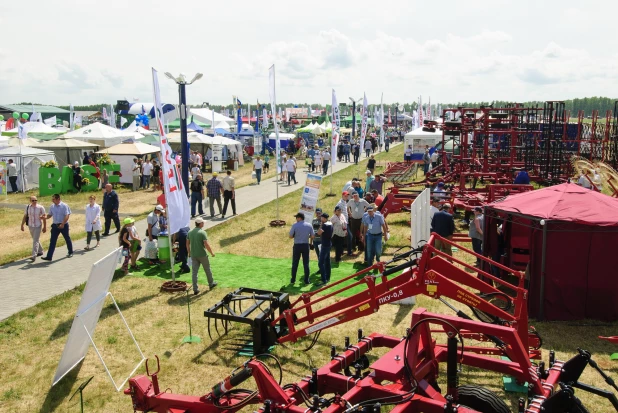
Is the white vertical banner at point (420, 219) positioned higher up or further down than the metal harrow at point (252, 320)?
higher up

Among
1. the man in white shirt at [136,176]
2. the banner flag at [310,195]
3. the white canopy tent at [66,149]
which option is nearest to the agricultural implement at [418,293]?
the banner flag at [310,195]

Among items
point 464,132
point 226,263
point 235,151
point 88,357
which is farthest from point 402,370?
point 235,151

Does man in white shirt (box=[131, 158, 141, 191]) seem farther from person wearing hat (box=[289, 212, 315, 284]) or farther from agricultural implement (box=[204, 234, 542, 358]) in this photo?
agricultural implement (box=[204, 234, 542, 358])

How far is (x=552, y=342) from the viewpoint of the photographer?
8742 mm

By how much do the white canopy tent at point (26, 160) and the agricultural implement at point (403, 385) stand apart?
22.4 meters

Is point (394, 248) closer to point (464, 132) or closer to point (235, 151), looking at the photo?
point (464, 132)

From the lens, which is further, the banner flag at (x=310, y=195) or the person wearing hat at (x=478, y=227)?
the banner flag at (x=310, y=195)

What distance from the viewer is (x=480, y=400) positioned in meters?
5.93

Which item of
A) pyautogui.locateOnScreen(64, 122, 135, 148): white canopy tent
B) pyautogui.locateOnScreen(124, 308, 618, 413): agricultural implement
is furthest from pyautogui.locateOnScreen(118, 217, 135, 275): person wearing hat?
pyautogui.locateOnScreen(64, 122, 135, 148): white canopy tent

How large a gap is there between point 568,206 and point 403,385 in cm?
563

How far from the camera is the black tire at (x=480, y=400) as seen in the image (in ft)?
19.3

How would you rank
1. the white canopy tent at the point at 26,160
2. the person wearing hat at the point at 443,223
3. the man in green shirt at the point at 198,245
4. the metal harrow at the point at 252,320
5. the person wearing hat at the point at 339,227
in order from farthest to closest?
1. the white canopy tent at the point at 26,160
2. the person wearing hat at the point at 339,227
3. the person wearing hat at the point at 443,223
4. the man in green shirt at the point at 198,245
5. the metal harrow at the point at 252,320

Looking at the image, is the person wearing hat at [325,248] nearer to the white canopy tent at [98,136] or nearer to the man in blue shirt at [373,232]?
the man in blue shirt at [373,232]

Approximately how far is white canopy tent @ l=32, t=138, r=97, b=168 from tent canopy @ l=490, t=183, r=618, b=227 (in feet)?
77.7
